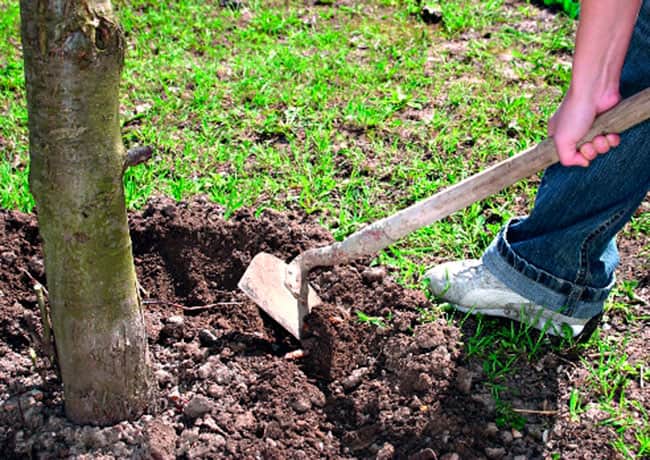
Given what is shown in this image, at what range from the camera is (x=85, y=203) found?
1805 millimetres

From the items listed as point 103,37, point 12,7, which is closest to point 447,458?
point 103,37

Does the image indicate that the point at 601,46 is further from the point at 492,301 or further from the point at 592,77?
the point at 492,301

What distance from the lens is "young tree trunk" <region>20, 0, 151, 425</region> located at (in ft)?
5.36

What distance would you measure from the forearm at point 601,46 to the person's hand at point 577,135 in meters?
0.03

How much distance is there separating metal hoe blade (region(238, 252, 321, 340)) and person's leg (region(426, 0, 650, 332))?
52 centimetres

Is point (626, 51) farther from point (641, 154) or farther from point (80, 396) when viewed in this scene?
point (80, 396)

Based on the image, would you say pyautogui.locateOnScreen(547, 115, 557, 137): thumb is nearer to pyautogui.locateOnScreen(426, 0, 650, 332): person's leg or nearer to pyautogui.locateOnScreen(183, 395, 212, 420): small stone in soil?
pyautogui.locateOnScreen(426, 0, 650, 332): person's leg

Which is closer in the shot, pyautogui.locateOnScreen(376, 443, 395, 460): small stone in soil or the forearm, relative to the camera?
the forearm

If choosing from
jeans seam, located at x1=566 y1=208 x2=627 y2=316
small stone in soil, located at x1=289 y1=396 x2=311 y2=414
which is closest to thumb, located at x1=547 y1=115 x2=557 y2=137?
jeans seam, located at x1=566 y1=208 x2=627 y2=316

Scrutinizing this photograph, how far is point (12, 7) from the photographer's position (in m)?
4.61

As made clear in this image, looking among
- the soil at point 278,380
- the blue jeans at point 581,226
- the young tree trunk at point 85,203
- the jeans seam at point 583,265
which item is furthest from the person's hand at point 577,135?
the young tree trunk at point 85,203

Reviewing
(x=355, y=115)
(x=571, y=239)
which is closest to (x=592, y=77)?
(x=571, y=239)

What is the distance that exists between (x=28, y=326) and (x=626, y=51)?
2025 mm

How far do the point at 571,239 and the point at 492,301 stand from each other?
0.36 m
